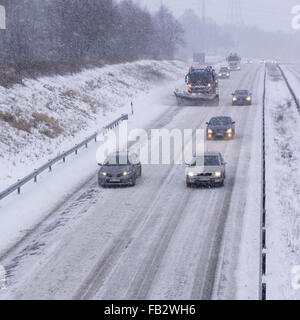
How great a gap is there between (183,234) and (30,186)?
961 cm

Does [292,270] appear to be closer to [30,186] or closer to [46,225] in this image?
[46,225]

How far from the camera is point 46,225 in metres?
20.6

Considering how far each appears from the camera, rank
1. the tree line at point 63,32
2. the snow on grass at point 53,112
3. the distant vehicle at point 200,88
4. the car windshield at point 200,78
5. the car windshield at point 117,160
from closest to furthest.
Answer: the car windshield at point 117,160
the snow on grass at point 53,112
the car windshield at point 200,78
the distant vehicle at point 200,88
the tree line at point 63,32

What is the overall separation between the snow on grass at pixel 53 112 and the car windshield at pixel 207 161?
858 cm

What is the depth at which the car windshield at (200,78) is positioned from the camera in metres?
52.6

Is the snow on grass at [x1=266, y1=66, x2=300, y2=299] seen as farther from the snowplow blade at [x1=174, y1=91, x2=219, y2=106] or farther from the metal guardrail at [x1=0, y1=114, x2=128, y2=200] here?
the metal guardrail at [x1=0, y1=114, x2=128, y2=200]

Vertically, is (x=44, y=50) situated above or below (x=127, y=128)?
above

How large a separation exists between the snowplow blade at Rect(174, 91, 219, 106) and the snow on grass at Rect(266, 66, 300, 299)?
7.09m

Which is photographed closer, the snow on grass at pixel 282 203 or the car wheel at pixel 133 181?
the snow on grass at pixel 282 203

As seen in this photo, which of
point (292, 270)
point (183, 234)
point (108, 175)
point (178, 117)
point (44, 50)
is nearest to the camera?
point (292, 270)

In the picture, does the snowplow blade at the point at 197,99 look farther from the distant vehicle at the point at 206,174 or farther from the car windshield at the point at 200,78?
the distant vehicle at the point at 206,174

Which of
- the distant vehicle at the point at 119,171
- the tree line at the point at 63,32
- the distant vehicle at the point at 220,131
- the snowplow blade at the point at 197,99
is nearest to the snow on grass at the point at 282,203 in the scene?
the distant vehicle at the point at 220,131

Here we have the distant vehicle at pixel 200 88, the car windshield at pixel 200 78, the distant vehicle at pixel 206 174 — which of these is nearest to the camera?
the distant vehicle at pixel 206 174
